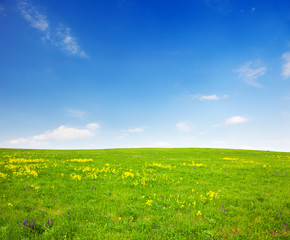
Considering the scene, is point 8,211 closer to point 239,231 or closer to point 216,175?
point 239,231

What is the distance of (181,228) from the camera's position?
7.51m

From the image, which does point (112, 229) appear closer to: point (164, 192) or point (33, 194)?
point (164, 192)

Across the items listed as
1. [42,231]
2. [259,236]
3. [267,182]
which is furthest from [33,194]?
[267,182]

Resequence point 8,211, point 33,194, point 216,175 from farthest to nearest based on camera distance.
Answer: point 216,175 → point 33,194 → point 8,211

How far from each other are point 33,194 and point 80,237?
6.34 meters

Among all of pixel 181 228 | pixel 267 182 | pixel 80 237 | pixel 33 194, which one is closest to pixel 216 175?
pixel 267 182

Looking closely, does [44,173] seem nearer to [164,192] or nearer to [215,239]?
[164,192]

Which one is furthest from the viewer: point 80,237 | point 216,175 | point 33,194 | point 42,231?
point 216,175

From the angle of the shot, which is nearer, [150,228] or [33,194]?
[150,228]

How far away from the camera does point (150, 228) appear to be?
7.48 meters

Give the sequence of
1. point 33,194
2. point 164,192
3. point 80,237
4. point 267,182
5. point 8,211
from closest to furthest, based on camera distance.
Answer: point 80,237
point 8,211
point 33,194
point 164,192
point 267,182

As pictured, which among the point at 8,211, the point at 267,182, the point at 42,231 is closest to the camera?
the point at 42,231

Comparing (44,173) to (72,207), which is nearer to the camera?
(72,207)

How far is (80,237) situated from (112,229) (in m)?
1.31
